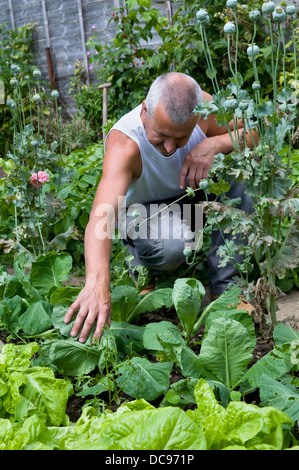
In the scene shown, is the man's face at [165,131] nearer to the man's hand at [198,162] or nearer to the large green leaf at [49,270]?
the man's hand at [198,162]

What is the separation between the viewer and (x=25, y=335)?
2.27 metres

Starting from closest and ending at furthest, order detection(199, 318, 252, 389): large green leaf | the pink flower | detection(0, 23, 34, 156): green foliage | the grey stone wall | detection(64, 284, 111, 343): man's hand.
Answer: detection(199, 318, 252, 389): large green leaf, detection(64, 284, 111, 343): man's hand, the pink flower, the grey stone wall, detection(0, 23, 34, 156): green foliage

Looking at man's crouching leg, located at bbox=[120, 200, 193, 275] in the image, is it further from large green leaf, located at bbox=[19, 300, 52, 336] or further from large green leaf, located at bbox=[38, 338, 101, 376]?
large green leaf, located at bbox=[38, 338, 101, 376]

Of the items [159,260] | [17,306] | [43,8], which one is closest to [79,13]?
[43,8]

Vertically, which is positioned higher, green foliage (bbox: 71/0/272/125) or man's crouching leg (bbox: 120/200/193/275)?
green foliage (bbox: 71/0/272/125)

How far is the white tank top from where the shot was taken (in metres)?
2.74

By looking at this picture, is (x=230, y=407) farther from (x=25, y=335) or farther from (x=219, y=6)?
(x=219, y=6)

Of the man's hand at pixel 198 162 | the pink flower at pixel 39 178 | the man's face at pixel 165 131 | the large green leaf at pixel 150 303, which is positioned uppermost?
the man's face at pixel 165 131

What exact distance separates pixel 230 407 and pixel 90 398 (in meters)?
0.73

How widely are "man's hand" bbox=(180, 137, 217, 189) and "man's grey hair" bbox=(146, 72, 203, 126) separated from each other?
1.04 ft

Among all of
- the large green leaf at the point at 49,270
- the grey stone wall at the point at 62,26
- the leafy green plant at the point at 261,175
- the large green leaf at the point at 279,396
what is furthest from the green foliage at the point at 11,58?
the large green leaf at the point at 279,396

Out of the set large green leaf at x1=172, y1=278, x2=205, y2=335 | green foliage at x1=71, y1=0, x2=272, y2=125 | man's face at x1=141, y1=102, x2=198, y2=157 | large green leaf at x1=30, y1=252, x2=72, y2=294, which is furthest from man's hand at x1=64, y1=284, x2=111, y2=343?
green foliage at x1=71, y1=0, x2=272, y2=125

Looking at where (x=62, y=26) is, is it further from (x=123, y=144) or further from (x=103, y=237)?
(x=103, y=237)

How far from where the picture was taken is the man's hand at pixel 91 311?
73.4 inches
